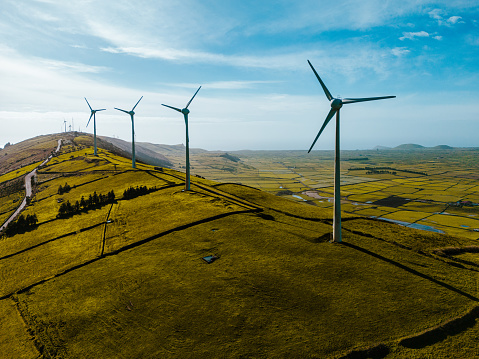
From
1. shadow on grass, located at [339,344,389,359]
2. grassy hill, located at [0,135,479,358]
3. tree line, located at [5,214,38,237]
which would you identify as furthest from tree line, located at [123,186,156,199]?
shadow on grass, located at [339,344,389,359]

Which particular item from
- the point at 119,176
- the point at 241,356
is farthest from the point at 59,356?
the point at 119,176

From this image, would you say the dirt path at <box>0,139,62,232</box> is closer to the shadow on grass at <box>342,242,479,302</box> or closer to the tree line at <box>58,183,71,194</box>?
the tree line at <box>58,183,71,194</box>

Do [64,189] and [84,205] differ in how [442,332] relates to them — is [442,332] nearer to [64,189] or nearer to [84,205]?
[84,205]

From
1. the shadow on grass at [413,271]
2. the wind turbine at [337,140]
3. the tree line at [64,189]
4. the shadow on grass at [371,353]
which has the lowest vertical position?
the shadow on grass at [371,353]

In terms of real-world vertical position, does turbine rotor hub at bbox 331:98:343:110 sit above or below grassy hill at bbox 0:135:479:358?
above

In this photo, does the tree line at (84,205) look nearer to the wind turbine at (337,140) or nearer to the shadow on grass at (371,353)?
the wind turbine at (337,140)

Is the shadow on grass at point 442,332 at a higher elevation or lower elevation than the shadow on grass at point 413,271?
lower

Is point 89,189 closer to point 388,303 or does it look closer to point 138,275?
point 138,275

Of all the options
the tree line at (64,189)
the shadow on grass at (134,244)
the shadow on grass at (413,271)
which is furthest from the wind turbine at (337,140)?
the tree line at (64,189)

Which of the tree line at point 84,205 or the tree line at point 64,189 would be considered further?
the tree line at point 64,189
